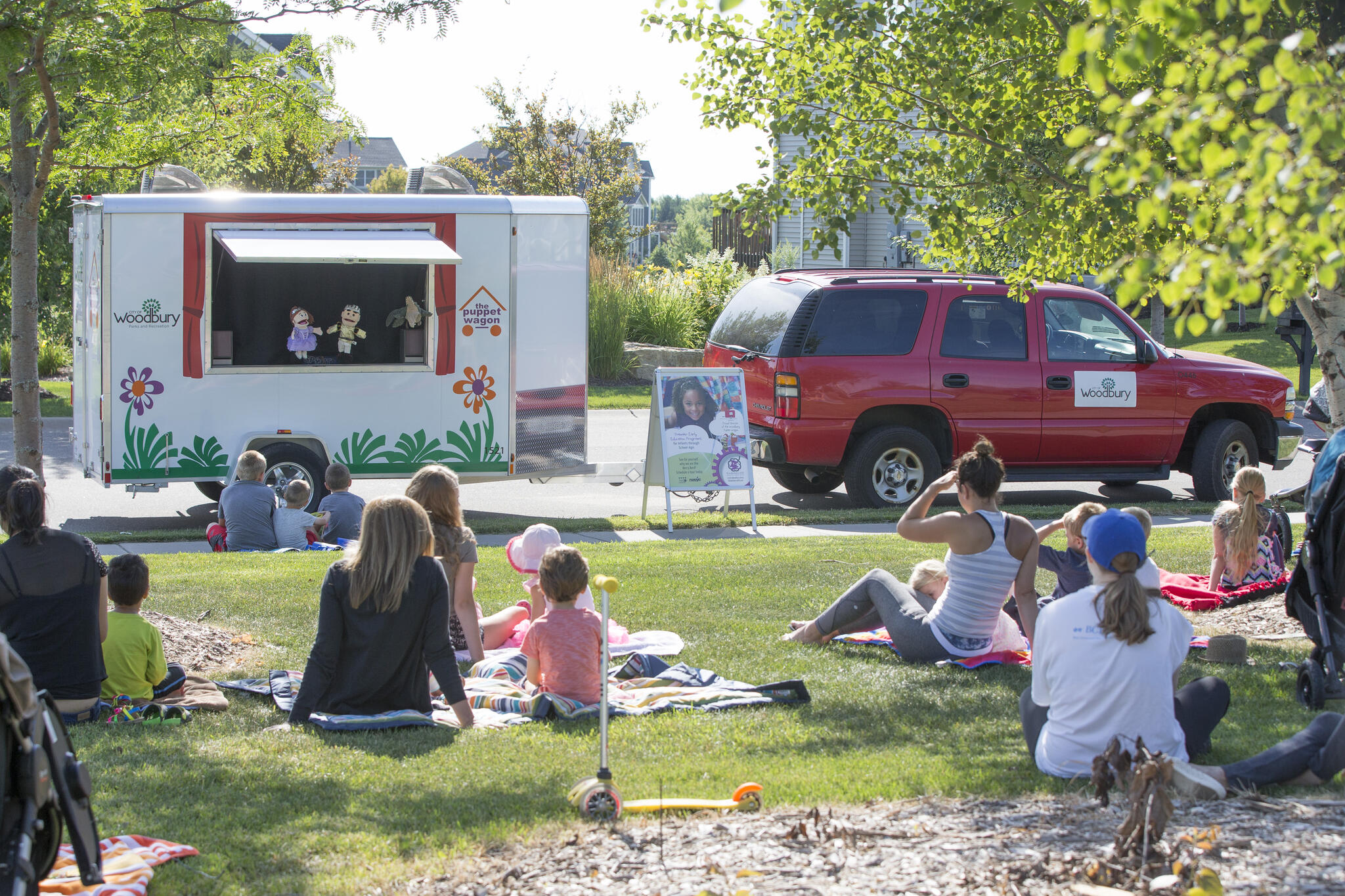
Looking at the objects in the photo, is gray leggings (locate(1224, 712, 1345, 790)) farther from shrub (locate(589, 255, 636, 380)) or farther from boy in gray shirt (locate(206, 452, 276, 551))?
shrub (locate(589, 255, 636, 380))

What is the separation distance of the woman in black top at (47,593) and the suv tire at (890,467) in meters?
8.08

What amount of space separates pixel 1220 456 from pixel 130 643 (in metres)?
11.0

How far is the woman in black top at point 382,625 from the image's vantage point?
549 cm

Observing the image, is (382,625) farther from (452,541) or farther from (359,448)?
(359,448)

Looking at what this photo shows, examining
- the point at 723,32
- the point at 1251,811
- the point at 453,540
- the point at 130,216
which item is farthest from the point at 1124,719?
the point at 130,216

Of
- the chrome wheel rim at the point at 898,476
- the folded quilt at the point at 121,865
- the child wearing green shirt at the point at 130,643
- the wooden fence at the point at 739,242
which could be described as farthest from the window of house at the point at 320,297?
the wooden fence at the point at 739,242

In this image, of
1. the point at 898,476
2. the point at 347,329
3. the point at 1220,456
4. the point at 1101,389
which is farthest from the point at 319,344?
the point at 1220,456

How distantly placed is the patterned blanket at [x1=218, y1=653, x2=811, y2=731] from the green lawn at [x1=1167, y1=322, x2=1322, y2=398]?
25.6 metres

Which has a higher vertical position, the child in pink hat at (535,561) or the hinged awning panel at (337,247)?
the hinged awning panel at (337,247)

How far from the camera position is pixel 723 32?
26.7ft

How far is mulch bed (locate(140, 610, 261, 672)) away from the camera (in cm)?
680

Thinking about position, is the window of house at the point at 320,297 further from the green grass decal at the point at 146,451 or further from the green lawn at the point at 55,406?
the green lawn at the point at 55,406

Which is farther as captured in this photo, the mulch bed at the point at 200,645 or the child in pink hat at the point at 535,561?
the child in pink hat at the point at 535,561

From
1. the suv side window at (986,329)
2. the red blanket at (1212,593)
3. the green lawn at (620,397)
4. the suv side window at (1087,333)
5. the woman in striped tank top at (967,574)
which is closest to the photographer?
the woman in striped tank top at (967,574)
